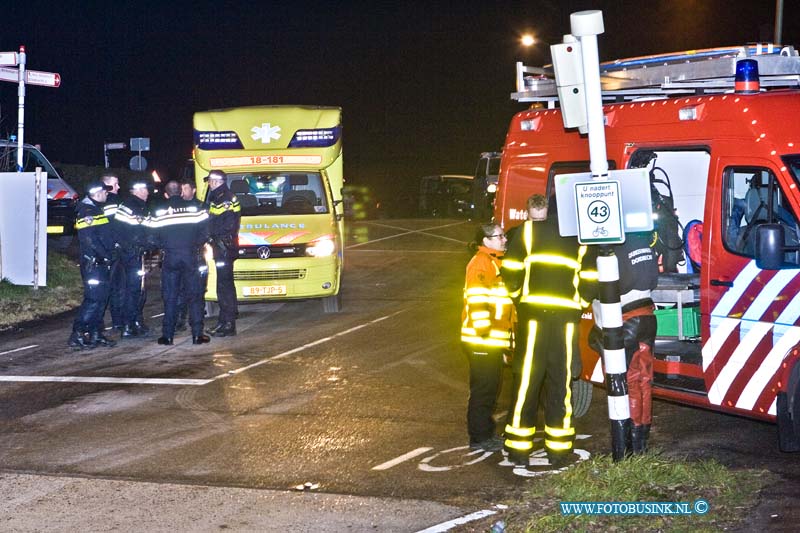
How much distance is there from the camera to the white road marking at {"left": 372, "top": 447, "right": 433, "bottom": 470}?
7.89 meters

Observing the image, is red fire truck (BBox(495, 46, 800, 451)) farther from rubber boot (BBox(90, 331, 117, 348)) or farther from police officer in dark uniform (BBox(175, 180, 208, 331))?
rubber boot (BBox(90, 331, 117, 348))

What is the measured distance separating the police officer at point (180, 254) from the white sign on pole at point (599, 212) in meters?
7.26

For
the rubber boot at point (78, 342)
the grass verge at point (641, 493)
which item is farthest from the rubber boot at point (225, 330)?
the grass verge at point (641, 493)

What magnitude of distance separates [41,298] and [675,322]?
1097cm

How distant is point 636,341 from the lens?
7746 millimetres

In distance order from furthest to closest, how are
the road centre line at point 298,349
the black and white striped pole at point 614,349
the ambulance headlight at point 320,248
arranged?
the ambulance headlight at point 320,248, the road centre line at point 298,349, the black and white striped pole at point 614,349

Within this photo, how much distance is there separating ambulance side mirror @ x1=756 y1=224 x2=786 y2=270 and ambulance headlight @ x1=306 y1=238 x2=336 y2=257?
814 centimetres

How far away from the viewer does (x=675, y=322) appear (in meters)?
9.44

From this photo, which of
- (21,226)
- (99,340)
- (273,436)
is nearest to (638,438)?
(273,436)

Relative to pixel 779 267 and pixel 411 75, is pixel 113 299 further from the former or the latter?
pixel 411 75

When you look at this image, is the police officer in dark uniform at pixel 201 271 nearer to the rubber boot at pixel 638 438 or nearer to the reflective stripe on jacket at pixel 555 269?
the reflective stripe on jacket at pixel 555 269

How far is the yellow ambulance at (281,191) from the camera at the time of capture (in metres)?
14.6

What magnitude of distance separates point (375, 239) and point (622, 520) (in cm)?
1929

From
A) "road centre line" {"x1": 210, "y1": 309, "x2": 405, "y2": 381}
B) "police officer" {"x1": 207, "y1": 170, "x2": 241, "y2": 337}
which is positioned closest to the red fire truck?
"road centre line" {"x1": 210, "y1": 309, "x2": 405, "y2": 381}
